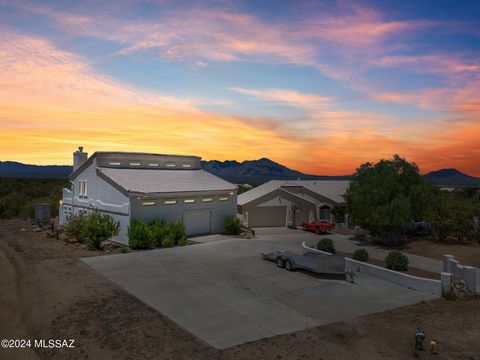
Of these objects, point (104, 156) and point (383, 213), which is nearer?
point (383, 213)

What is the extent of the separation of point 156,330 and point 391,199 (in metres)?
24.0

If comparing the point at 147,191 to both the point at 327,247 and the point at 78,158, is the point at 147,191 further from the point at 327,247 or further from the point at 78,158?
the point at 327,247

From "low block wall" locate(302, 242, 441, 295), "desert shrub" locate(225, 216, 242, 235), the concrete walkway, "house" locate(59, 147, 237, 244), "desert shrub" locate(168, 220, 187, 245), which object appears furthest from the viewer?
"desert shrub" locate(225, 216, 242, 235)

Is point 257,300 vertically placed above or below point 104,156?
below

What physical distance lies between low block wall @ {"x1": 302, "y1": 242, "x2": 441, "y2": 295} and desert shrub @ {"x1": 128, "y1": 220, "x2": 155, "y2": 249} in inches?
544

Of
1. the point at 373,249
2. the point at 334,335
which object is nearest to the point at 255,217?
the point at 373,249

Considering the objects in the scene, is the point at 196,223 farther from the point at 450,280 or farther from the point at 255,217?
the point at 450,280

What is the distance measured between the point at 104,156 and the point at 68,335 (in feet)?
74.6

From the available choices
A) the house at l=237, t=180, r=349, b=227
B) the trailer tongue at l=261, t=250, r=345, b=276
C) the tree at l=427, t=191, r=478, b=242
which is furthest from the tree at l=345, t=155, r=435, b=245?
the trailer tongue at l=261, t=250, r=345, b=276

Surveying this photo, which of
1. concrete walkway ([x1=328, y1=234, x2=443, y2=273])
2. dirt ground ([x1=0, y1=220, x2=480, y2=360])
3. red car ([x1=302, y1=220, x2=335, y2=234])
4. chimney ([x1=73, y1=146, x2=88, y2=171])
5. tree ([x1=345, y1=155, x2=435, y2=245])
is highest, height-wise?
chimney ([x1=73, y1=146, x2=88, y2=171])

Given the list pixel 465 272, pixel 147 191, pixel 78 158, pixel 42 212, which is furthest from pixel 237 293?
pixel 42 212

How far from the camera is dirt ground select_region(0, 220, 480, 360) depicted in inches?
458

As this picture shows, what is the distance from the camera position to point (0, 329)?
13.2 metres

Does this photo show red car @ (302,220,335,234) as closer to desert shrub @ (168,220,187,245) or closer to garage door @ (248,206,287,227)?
garage door @ (248,206,287,227)
